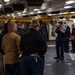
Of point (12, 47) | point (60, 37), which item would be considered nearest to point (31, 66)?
point (12, 47)

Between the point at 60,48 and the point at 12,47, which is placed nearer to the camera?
the point at 12,47

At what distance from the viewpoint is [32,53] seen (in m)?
6.10

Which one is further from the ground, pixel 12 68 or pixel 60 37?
pixel 12 68

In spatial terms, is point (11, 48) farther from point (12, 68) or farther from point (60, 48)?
point (60, 48)

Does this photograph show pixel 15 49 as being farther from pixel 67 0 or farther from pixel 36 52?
pixel 67 0

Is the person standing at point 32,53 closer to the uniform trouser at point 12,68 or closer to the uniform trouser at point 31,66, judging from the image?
the uniform trouser at point 31,66

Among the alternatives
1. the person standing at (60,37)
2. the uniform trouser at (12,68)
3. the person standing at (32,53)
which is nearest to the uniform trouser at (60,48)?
the person standing at (60,37)

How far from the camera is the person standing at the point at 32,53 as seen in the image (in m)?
6.10

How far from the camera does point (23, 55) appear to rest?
6.16 metres

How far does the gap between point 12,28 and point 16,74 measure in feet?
3.88

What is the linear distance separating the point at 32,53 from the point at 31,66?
0.28 m

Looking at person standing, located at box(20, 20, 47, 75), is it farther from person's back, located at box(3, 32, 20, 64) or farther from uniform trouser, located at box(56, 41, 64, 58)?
uniform trouser, located at box(56, 41, 64, 58)

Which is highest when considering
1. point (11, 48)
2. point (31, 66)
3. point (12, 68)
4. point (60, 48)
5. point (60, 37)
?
point (11, 48)

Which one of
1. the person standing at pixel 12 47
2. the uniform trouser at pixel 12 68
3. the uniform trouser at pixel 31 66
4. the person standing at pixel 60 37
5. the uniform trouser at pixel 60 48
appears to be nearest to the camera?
the uniform trouser at pixel 31 66
